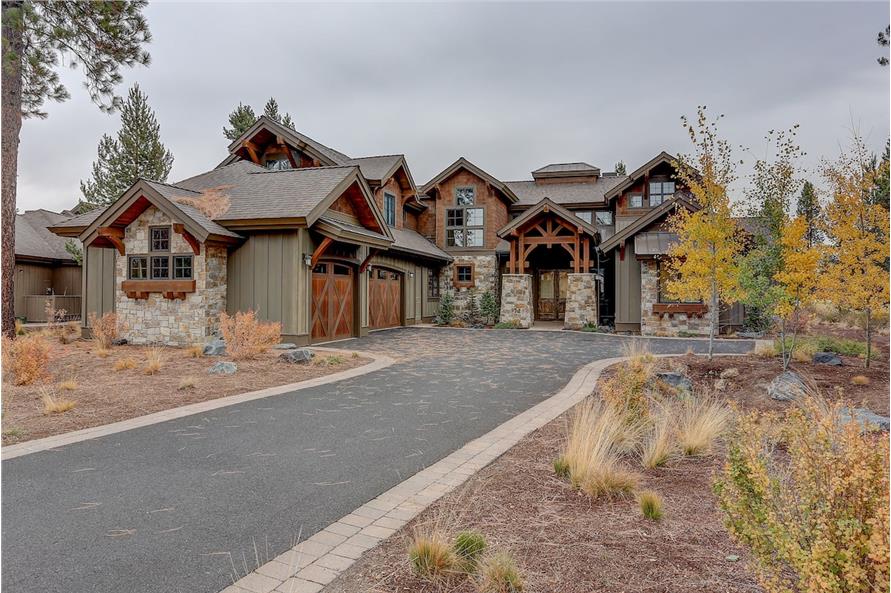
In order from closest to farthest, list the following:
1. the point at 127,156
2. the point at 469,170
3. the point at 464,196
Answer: the point at 469,170 < the point at 464,196 < the point at 127,156

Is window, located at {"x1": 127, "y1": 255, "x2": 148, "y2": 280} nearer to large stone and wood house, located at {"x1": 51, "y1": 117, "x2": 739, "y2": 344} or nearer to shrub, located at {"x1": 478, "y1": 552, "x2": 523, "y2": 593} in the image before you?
large stone and wood house, located at {"x1": 51, "y1": 117, "x2": 739, "y2": 344}

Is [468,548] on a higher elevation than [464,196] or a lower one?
lower

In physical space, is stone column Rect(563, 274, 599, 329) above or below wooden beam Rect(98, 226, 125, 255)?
below

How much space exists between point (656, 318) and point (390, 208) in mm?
12035

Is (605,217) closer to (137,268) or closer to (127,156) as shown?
(137,268)

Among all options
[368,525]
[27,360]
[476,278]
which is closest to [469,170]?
[476,278]

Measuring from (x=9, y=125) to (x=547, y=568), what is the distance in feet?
54.6

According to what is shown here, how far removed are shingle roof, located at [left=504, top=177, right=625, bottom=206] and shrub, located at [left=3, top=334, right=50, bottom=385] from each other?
836 inches

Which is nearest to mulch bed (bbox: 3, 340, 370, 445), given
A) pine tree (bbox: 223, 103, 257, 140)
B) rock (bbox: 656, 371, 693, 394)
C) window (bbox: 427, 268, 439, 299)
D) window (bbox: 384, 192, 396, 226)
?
rock (bbox: 656, 371, 693, 394)

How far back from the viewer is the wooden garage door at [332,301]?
1639 centimetres

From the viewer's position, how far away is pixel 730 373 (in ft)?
32.4

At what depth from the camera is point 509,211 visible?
92.5 ft

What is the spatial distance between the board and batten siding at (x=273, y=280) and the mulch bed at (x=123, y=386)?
8.33 ft

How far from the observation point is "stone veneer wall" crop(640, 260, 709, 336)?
→ 64.9ft
